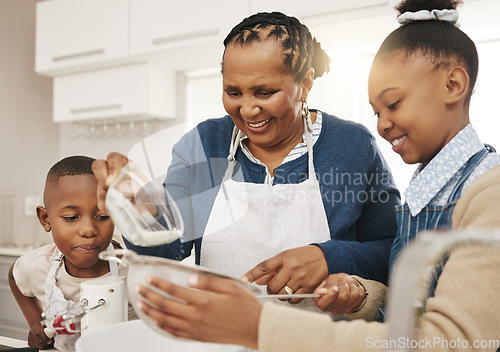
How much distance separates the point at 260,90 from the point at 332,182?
23cm

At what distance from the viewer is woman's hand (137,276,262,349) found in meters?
0.45

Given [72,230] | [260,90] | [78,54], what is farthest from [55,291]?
[78,54]

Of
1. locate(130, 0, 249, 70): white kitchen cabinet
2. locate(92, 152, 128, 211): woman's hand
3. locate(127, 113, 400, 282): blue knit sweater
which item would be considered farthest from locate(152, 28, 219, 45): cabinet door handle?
locate(92, 152, 128, 211): woman's hand

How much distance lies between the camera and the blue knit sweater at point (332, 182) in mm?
915

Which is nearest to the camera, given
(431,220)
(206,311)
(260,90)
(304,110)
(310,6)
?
(206,311)

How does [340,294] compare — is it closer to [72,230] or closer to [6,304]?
[72,230]

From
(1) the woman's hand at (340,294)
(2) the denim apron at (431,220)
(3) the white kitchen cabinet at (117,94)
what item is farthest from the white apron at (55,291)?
(3) the white kitchen cabinet at (117,94)

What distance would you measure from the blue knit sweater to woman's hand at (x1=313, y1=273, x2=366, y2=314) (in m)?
0.14

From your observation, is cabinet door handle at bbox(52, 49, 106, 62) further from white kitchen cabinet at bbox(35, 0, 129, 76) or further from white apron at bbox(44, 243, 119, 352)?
white apron at bbox(44, 243, 119, 352)

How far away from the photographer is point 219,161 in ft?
3.24

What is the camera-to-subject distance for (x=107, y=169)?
616mm

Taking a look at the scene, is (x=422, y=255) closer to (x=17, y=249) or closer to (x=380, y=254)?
(x=380, y=254)

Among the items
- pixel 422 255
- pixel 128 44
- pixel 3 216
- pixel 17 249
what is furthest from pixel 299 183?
pixel 3 216

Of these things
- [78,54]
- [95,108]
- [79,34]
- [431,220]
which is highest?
[79,34]
